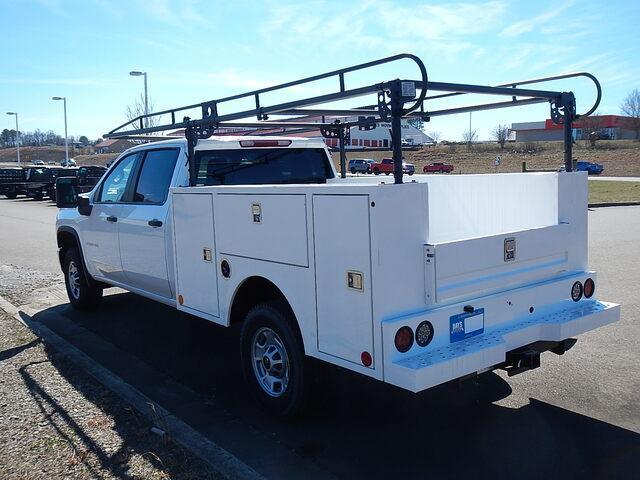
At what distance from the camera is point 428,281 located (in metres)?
3.75

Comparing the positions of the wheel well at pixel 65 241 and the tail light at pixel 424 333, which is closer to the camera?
the tail light at pixel 424 333

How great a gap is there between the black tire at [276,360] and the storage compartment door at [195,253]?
0.48 metres

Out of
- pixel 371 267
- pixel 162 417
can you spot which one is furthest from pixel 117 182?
pixel 371 267

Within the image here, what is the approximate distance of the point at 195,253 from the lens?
17.1 ft

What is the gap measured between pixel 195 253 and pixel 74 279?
3542 mm

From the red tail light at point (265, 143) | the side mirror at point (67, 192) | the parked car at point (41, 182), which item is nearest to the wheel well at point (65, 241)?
the side mirror at point (67, 192)

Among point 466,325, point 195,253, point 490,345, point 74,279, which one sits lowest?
point 74,279

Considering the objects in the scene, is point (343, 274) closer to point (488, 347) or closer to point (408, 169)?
point (488, 347)

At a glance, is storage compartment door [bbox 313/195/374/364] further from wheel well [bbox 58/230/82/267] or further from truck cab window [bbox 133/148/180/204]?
wheel well [bbox 58/230/82/267]

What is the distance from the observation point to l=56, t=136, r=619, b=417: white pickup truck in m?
3.62

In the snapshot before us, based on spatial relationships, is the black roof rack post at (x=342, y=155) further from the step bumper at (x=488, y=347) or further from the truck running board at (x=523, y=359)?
the truck running board at (x=523, y=359)

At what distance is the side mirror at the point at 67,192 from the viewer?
7575 mm

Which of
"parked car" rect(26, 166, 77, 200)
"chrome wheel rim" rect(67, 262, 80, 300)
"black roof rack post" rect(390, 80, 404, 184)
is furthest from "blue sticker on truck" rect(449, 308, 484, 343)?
"parked car" rect(26, 166, 77, 200)

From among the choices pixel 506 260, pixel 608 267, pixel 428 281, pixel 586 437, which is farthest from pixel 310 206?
pixel 608 267
